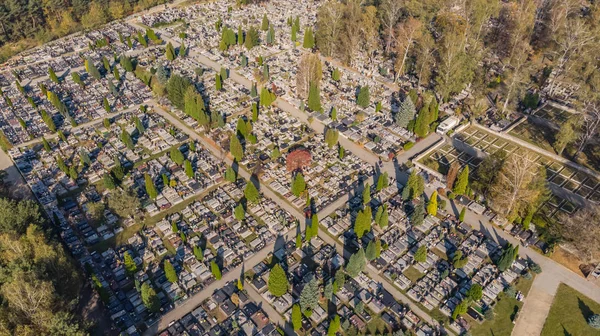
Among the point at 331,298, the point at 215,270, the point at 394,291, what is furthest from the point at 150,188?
the point at 394,291

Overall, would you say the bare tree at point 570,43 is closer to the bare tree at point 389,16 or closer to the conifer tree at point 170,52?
the bare tree at point 389,16

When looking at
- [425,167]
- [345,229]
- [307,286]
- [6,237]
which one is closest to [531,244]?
[425,167]

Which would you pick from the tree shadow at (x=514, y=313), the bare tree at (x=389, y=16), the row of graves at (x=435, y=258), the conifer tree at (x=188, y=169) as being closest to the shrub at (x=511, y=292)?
the row of graves at (x=435, y=258)

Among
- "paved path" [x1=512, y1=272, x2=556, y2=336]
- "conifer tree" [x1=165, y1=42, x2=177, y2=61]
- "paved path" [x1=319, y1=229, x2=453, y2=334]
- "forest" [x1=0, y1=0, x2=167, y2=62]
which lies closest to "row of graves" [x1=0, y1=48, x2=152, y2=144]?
"conifer tree" [x1=165, y1=42, x2=177, y2=61]

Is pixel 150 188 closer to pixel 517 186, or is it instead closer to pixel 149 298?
pixel 149 298

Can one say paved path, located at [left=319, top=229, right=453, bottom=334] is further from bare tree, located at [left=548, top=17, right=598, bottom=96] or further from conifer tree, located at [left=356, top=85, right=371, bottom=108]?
bare tree, located at [left=548, top=17, right=598, bottom=96]

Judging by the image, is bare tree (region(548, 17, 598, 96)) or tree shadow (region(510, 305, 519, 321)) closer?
tree shadow (region(510, 305, 519, 321))
